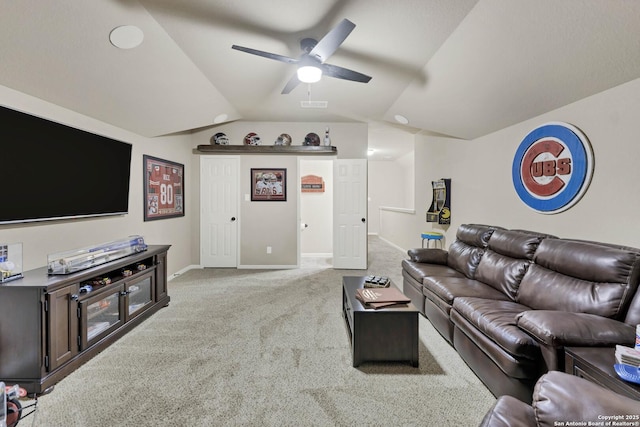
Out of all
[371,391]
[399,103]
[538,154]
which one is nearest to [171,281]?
[371,391]

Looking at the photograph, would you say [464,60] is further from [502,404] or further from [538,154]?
[502,404]

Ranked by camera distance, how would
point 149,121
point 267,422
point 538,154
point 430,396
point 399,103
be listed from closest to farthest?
point 267,422 < point 430,396 < point 538,154 < point 149,121 < point 399,103

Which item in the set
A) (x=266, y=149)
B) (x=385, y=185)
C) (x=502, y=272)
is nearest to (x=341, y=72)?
(x=502, y=272)

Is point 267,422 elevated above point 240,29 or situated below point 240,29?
below

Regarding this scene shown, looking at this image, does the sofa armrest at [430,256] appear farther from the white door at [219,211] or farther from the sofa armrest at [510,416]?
the white door at [219,211]

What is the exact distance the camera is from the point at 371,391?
5.92 ft

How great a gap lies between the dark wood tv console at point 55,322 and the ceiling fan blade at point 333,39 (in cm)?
245

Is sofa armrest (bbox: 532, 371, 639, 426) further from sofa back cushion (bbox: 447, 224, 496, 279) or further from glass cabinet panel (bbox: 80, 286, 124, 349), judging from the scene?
glass cabinet panel (bbox: 80, 286, 124, 349)

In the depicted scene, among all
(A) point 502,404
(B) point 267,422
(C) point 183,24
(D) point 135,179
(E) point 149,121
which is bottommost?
(B) point 267,422

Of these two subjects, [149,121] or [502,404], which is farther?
[149,121]

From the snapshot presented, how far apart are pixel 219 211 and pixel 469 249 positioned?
4.00 m

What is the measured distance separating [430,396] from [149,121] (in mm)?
3882

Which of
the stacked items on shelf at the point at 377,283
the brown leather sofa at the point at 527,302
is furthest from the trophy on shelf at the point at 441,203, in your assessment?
the stacked items on shelf at the point at 377,283

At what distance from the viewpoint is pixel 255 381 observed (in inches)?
75.4
